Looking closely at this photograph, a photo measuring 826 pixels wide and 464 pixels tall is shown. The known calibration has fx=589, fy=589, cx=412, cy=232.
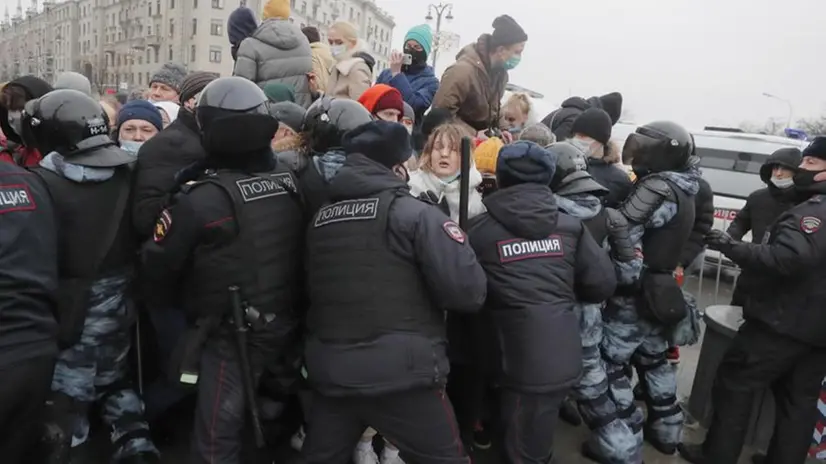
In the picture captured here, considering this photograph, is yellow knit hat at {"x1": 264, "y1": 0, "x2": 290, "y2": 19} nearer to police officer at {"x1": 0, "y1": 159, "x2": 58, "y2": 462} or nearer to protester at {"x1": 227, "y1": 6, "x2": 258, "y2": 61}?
protester at {"x1": 227, "y1": 6, "x2": 258, "y2": 61}

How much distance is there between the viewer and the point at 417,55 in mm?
5590

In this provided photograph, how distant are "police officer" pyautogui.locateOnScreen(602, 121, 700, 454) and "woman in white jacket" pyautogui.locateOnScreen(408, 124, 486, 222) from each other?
3.28 ft

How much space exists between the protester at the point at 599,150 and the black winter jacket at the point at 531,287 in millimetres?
1414

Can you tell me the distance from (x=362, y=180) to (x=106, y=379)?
1.89m

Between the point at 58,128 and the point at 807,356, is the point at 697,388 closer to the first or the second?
the point at 807,356

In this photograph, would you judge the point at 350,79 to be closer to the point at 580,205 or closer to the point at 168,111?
the point at 168,111

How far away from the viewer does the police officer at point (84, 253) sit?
280cm

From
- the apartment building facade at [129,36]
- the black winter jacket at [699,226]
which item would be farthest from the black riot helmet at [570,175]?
the apartment building facade at [129,36]

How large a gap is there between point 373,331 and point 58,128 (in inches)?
70.9

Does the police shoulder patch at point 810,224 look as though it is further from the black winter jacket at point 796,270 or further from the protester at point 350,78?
the protester at point 350,78

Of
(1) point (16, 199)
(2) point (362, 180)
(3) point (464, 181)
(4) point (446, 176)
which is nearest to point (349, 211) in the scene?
(2) point (362, 180)

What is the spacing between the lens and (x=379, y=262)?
8.10 feet

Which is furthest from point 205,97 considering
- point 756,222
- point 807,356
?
point 756,222

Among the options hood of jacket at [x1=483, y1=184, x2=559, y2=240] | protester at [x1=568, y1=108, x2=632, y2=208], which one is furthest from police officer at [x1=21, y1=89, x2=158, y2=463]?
protester at [x1=568, y1=108, x2=632, y2=208]
